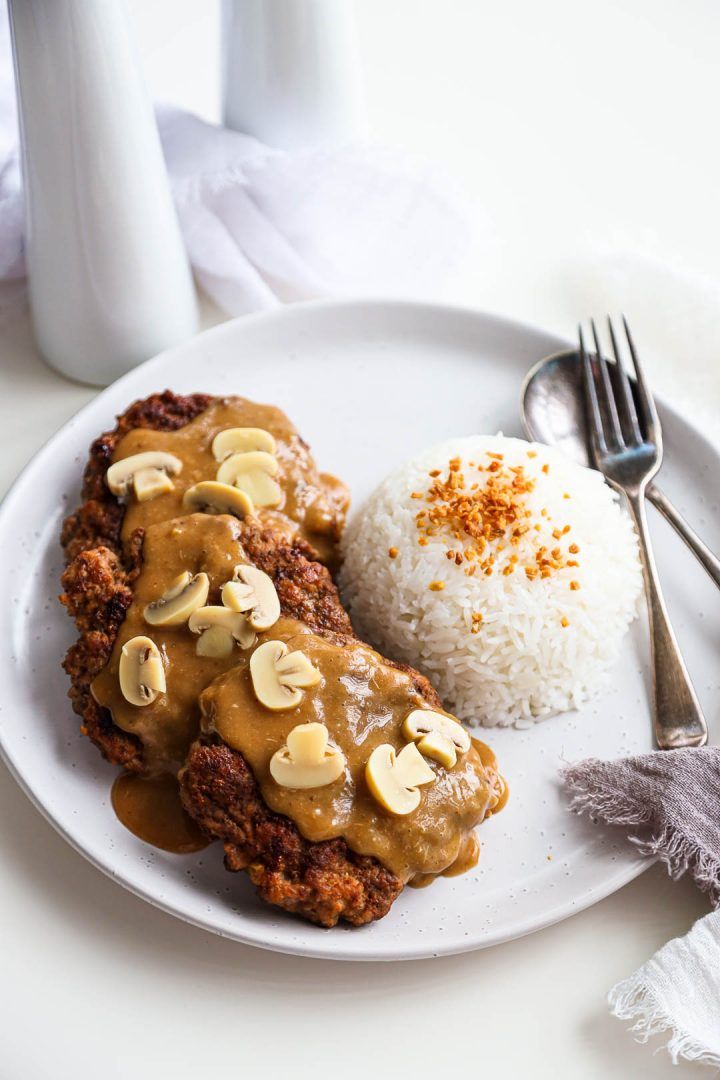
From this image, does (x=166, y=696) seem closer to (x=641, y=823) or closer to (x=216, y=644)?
(x=216, y=644)

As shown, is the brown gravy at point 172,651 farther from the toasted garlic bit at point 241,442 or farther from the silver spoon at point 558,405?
the silver spoon at point 558,405

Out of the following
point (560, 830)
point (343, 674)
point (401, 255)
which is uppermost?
point (401, 255)

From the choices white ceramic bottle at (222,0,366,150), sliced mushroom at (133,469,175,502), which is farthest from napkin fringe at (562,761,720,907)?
white ceramic bottle at (222,0,366,150)

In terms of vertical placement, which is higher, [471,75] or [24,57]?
[24,57]

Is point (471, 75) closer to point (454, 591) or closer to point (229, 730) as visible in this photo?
point (454, 591)

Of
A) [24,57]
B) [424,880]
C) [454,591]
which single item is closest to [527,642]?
[454,591]

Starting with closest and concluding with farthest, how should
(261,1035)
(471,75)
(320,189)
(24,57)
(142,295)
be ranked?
(261,1035)
(24,57)
(142,295)
(320,189)
(471,75)
